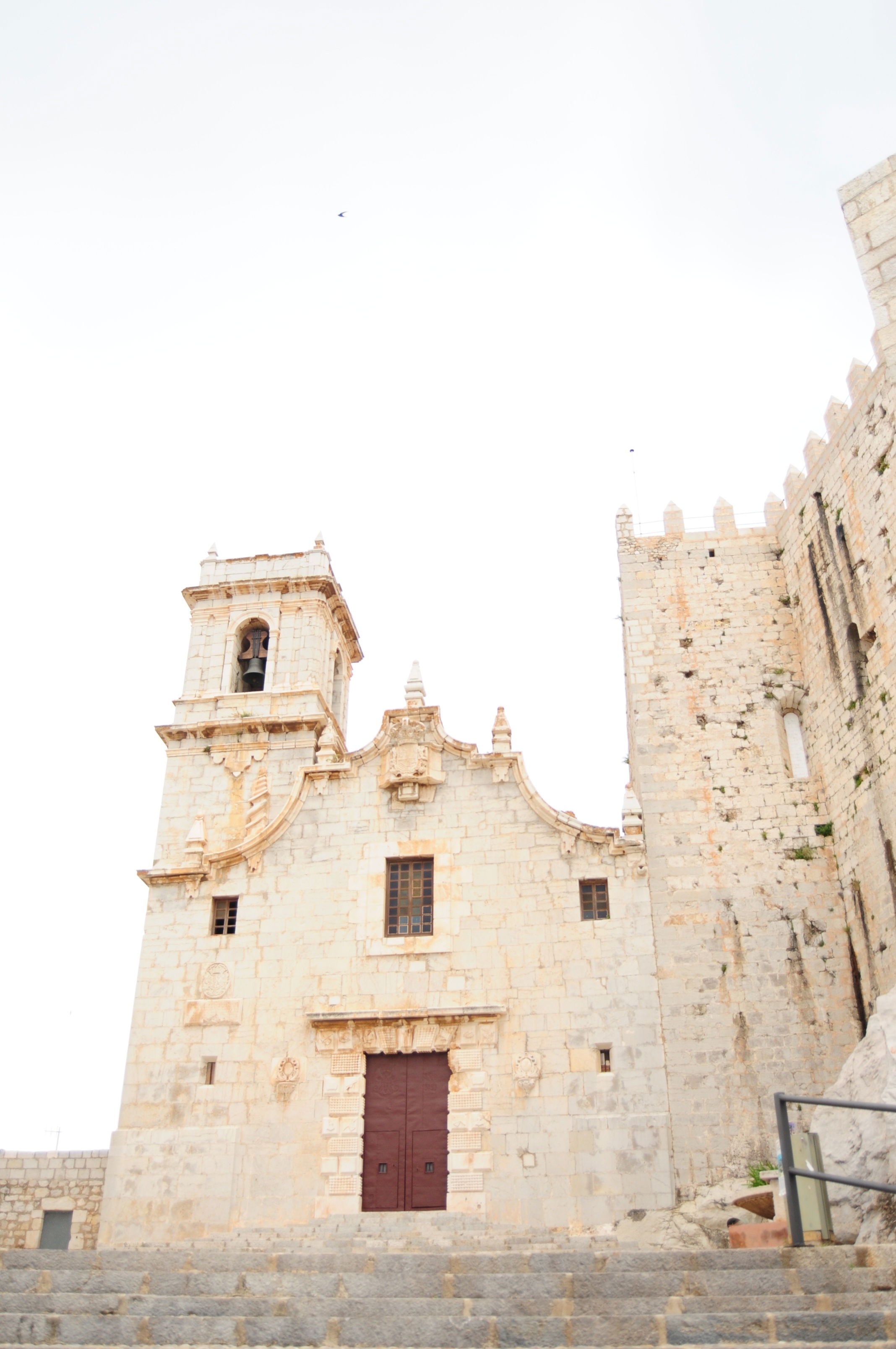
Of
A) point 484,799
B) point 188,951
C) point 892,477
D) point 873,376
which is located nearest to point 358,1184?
point 188,951

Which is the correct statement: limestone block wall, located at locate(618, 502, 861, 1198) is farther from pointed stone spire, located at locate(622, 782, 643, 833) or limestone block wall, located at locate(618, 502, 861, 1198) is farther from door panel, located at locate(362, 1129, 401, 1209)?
door panel, located at locate(362, 1129, 401, 1209)

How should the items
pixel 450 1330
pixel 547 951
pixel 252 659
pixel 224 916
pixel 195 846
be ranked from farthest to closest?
pixel 252 659, pixel 195 846, pixel 224 916, pixel 547 951, pixel 450 1330

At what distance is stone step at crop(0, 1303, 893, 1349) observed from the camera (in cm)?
838

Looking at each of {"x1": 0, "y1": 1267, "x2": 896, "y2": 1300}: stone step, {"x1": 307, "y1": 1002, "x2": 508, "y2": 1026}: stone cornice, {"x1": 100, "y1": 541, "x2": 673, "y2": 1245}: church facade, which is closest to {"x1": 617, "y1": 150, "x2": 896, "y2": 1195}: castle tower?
{"x1": 100, "y1": 541, "x2": 673, "y2": 1245}: church facade

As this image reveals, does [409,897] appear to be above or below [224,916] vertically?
above

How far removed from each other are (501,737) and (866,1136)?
34.9 feet

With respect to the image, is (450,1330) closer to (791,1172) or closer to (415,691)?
(791,1172)

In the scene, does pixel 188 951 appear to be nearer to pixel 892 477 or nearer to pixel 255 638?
pixel 255 638

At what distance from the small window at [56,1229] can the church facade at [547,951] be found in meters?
0.11

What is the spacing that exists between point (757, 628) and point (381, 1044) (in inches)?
481

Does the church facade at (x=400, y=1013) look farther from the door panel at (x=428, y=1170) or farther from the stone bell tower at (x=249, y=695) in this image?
the stone bell tower at (x=249, y=695)

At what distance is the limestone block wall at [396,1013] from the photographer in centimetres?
1922

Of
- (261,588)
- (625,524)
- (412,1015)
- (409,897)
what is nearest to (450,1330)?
(412,1015)

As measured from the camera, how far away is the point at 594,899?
21219mm
